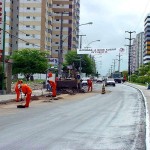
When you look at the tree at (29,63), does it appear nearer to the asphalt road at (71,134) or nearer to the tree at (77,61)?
the tree at (77,61)

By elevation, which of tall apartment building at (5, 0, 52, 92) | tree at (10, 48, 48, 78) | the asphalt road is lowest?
the asphalt road

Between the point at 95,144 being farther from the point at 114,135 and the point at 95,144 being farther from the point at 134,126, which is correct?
the point at 134,126

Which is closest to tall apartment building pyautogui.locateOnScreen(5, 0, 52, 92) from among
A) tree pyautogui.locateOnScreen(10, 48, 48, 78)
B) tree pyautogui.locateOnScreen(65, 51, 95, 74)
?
tree pyautogui.locateOnScreen(65, 51, 95, 74)

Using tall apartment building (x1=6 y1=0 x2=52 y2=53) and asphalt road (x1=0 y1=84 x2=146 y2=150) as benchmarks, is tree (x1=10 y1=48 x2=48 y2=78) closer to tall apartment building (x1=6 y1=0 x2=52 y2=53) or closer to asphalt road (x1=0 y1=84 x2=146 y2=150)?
tall apartment building (x1=6 y1=0 x2=52 y2=53)

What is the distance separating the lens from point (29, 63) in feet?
279

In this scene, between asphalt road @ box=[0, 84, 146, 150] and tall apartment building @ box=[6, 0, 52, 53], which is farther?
tall apartment building @ box=[6, 0, 52, 53]

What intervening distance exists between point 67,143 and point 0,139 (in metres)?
1.88

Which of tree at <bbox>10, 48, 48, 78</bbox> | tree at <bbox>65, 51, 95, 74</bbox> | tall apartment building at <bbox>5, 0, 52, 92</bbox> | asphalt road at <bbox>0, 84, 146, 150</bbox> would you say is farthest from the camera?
tall apartment building at <bbox>5, 0, 52, 92</bbox>

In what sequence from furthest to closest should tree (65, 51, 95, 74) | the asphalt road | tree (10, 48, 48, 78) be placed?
tree (65, 51, 95, 74) → tree (10, 48, 48, 78) → the asphalt road

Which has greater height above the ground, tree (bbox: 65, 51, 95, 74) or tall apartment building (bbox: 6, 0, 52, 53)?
tall apartment building (bbox: 6, 0, 52, 53)

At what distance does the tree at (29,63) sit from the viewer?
8462 centimetres

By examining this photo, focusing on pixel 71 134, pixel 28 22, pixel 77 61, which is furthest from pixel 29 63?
pixel 71 134

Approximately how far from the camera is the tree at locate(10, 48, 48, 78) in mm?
84625

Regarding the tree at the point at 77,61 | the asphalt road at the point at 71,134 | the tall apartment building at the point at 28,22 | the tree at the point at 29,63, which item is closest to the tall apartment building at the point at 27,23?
the tall apartment building at the point at 28,22
